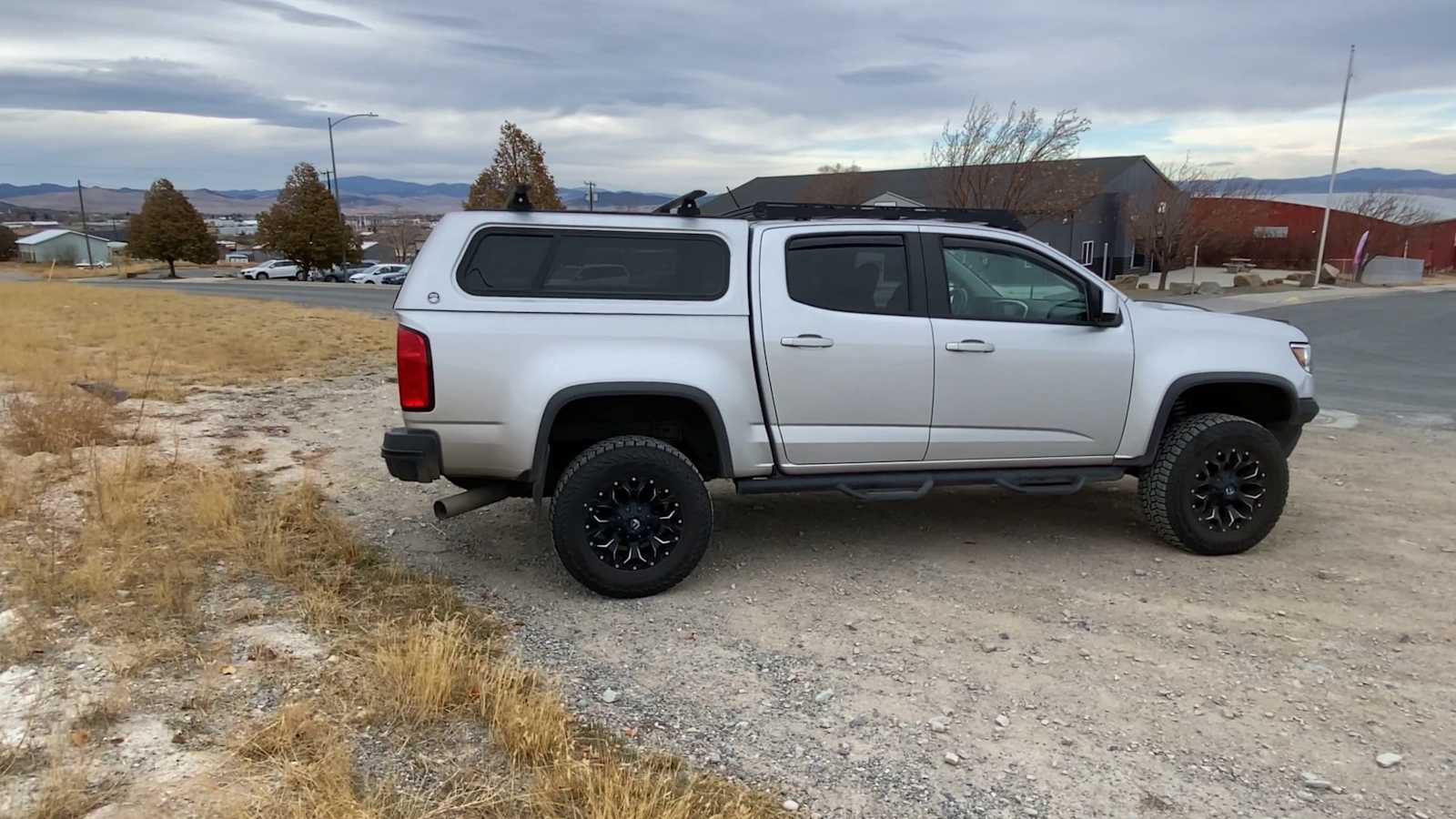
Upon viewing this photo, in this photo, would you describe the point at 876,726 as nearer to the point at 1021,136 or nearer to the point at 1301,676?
the point at 1301,676

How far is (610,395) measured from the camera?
4.47 meters

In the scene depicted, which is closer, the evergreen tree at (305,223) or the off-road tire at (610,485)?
the off-road tire at (610,485)

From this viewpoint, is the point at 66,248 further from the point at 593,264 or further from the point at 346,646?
the point at 346,646

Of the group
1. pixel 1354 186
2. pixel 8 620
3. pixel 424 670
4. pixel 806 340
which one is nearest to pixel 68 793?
pixel 424 670

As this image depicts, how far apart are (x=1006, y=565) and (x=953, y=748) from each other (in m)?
2.04

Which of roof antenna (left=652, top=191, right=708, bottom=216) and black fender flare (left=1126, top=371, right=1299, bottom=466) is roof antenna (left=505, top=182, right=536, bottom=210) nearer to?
roof antenna (left=652, top=191, right=708, bottom=216)

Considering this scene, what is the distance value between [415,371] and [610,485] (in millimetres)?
1090

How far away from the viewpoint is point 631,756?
123 inches

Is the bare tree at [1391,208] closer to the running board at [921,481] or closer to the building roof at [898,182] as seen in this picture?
the building roof at [898,182]

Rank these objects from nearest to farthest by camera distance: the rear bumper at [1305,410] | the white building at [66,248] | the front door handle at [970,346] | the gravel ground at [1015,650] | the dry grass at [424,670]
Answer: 1. the gravel ground at [1015,650]
2. the dry grass at [424,670]
3. the front door handle at [970,346]
4. the rear bumper at [1305,410]
5. the white building at [66,248]

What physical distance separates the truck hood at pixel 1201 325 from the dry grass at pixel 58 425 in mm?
7591

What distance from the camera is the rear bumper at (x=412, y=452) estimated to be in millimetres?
4371

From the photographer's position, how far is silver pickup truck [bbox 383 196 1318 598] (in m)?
4.41

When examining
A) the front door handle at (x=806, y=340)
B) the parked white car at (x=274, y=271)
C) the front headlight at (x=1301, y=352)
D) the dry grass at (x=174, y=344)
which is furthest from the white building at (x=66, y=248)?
the front headlight at (x=1301, y=352)
